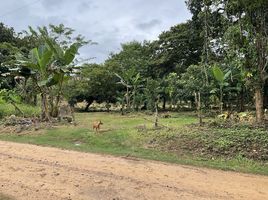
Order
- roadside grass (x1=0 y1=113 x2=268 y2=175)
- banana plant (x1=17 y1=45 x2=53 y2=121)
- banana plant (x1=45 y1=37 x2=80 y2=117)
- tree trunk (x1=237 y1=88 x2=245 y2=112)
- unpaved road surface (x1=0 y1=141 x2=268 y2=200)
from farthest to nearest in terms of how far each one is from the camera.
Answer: tree trunk (x1=237 y1=88 x2=245 y2=112) < banana plant (x1=45 y1=37 x2=80 y2=117) < banana plant (x1=17 y1=45 x2=53 y2=121) < roadside grass (x1=0 y1=113 x2=268 y2=175) < unpaved road surface (x1=0 y1=141 x2=268 y2=200)

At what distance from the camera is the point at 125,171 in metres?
8.90

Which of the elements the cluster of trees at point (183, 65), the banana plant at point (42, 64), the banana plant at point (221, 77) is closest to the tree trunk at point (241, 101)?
the cluster of trees at point (183, 65)

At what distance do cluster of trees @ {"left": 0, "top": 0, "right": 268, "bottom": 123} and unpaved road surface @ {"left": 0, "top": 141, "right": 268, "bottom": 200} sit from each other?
5866 millimetres

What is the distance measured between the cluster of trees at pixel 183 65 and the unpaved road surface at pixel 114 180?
5.87 m

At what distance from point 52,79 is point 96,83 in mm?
15200

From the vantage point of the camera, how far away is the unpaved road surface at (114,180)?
7.17 m

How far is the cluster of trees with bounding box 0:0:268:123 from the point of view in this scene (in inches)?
541

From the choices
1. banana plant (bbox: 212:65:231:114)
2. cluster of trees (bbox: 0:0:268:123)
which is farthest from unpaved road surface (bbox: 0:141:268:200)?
banana plant (bbox: 212:65:231:114)

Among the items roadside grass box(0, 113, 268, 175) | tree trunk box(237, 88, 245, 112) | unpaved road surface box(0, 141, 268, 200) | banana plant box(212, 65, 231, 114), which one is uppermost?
banana plant box(212, 65, 231, 114)

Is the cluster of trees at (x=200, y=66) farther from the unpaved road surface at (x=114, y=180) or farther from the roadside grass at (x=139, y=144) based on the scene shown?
the unpaved road surface at (x=114, y=180)

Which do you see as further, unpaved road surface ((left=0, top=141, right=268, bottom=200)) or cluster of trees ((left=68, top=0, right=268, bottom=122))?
cluster of trees ((left=68, top=0, right=268, bottom=122))

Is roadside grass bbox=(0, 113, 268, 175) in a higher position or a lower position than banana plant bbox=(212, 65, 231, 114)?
lower

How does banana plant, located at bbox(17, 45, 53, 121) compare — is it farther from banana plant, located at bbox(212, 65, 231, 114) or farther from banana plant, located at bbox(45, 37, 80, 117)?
banana plant, located at bbox(212, 65, 231, 114)

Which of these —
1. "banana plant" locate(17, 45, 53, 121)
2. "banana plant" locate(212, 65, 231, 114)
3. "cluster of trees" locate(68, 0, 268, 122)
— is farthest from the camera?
"banana plant" locate(212, 65, 231, 114)
